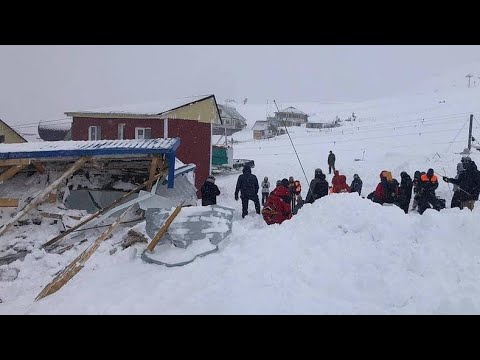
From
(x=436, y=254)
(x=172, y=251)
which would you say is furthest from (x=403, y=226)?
(x=172, y=251)

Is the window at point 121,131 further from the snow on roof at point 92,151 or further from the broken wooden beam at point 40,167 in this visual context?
the snow on roof at point 92,151

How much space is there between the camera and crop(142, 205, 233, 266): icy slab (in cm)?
627

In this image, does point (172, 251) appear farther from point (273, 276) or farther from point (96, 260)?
point (273, 276)

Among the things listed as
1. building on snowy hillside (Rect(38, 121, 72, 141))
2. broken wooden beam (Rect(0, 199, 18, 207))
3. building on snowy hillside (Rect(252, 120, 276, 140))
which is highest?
building on snowy hillside (Rect(252, 120, 276, 140))

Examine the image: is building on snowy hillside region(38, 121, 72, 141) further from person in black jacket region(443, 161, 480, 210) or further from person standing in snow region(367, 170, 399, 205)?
person in black jacket region(443, 161, 480, 210)

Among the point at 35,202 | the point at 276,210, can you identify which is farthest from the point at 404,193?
the point at 35,202

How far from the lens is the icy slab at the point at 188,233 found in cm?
627

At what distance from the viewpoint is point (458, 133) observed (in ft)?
95.6

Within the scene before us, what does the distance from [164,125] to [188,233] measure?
10080mm

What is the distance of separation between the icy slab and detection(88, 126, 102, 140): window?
11.3 meters

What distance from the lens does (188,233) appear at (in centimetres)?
671

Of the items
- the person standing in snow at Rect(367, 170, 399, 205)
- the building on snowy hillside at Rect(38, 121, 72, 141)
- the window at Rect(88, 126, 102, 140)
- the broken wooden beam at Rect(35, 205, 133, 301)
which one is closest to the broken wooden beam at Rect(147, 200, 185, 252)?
the broken wooden beam at Rect(35, 205, 133, 301)

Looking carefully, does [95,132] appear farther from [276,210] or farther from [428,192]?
[428,192]

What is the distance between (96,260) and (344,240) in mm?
4395
